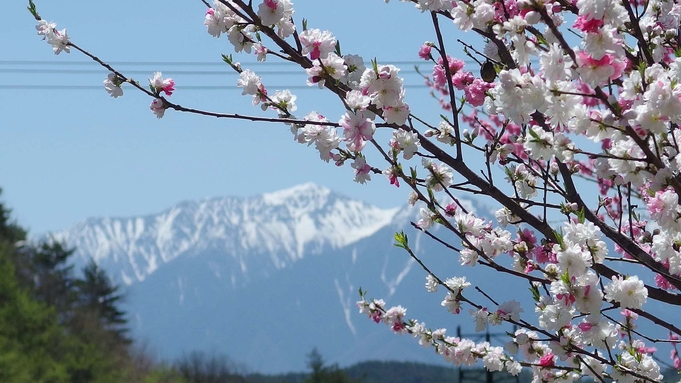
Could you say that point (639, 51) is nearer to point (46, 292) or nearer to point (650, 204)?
point (650, 204)

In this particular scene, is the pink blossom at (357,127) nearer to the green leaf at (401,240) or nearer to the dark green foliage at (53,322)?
the green leaf at (401,240)

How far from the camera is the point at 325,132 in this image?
2.86 m

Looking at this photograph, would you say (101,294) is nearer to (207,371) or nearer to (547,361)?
(207,371)

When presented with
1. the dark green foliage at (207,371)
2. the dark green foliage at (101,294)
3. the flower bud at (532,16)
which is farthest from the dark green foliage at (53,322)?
the flower bud at (532,16)

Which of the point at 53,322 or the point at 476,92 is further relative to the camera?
the point at 53,322

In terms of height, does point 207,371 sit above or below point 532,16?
above

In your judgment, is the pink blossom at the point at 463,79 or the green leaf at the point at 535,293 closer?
the green leaf at the point at 535,293

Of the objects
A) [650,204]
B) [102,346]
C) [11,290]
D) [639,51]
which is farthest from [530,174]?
[102,346]

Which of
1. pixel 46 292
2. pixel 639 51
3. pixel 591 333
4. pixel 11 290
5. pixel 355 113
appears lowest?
pixel 591 333

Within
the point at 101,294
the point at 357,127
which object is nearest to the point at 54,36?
the point at 357,127

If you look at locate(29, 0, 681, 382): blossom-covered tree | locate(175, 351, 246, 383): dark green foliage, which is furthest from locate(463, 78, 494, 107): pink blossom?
locate(175, 351, 246, 383): dark green foliage

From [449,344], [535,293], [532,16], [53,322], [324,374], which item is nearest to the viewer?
[532,16]

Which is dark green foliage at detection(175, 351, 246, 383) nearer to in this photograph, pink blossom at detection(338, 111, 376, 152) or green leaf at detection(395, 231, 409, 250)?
green leaf at detection(395, 231, 409, 250)

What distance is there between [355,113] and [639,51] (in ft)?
2.95
